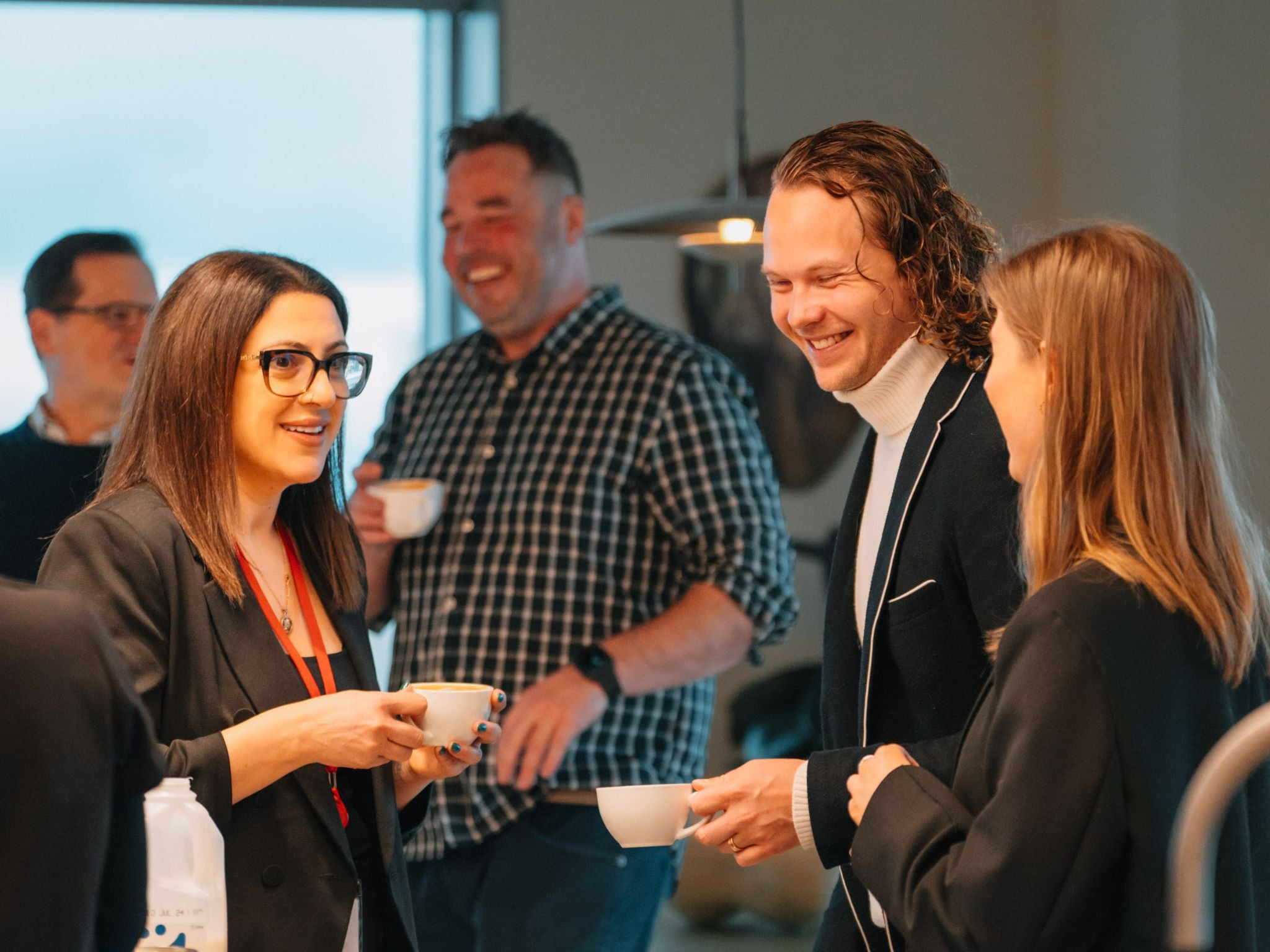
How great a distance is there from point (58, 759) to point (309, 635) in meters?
0.78

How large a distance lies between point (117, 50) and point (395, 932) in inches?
147

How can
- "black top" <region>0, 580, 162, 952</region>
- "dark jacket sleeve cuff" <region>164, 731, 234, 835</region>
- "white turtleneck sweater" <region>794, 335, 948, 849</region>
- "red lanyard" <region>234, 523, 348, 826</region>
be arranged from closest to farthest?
"black top" <region>0, 580, 162, 952</region>
"dark jacket sleeve cuff" <region>164, 731, 234, 835</region>
"red lanyard" <region>234, 523, 348, 826</region>
"white turtleneck sweater" <region>794, 335, 948, 849</region>

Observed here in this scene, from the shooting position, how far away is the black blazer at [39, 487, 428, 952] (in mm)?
1559

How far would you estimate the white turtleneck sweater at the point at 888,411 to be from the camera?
72.1 inches

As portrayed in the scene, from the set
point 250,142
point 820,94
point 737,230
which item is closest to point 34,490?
point 737,230

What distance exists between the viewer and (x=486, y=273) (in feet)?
10.2

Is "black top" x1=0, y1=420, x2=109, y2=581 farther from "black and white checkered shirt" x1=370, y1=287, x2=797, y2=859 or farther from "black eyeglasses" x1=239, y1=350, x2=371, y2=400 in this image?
"black eyeglasses" x1=239, y1=350, x2=371, y2=400

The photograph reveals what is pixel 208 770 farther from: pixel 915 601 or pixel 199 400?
pixel 915 601

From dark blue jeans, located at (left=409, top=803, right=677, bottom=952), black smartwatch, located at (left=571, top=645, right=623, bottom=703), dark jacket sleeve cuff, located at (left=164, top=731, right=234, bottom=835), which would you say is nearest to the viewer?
dark jacket sleeve cuff, located at (left=164, top=731, right=234, bottom=835)

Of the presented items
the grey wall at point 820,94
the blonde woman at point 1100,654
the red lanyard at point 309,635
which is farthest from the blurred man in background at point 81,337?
the blonde woman at point 1100,654

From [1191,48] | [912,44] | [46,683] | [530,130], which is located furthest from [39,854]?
[912,44]

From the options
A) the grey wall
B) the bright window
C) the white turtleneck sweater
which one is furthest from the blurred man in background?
the grey wall

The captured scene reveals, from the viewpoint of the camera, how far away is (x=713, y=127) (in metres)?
4.66

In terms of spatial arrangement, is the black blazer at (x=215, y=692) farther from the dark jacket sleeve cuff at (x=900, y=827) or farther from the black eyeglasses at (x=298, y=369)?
the dark jacket sleeve cuff at (x=900, y=827)
